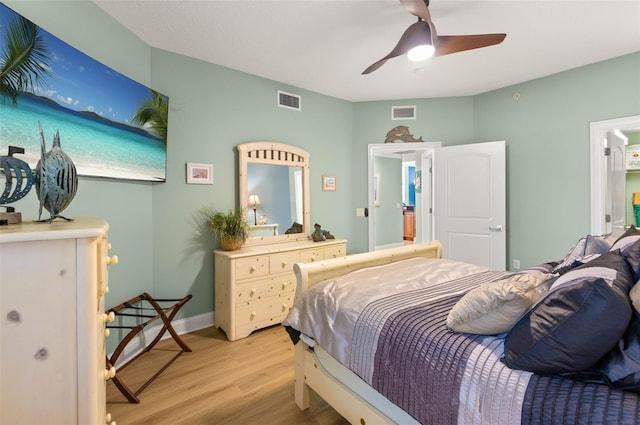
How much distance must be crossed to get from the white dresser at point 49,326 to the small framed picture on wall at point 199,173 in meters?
2.16

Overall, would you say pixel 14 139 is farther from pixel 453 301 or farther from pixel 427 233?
pixel 427 233

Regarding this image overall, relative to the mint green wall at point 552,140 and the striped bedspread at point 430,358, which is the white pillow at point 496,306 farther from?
the mint green wall at point 552,140

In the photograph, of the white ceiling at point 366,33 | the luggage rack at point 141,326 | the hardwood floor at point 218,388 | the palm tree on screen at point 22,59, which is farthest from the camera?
the white ceiling at point 366,33

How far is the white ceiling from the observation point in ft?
7.04

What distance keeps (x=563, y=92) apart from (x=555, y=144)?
57 centimetres

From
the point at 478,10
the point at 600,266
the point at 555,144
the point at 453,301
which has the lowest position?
the point at 453,301

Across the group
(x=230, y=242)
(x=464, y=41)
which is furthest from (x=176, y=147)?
(x=464, y=41)

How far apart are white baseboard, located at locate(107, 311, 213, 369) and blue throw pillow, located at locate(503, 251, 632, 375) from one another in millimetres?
2602

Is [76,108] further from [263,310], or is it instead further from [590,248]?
[590,248]

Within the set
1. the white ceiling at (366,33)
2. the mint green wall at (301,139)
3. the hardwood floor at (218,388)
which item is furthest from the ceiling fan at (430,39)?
the hardwood floor at (218,388)

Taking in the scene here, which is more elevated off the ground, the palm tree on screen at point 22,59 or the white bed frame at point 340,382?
the palm tree on screen at point 22,59

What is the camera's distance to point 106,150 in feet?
6.89

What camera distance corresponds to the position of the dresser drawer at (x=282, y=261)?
2961 millimetres

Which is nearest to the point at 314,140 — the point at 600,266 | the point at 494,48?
the point at 494,48
